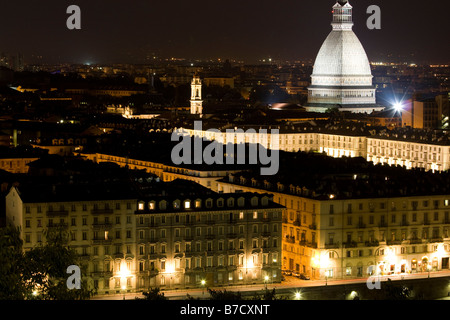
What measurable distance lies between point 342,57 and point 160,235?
267 ft

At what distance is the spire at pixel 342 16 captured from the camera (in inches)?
4963

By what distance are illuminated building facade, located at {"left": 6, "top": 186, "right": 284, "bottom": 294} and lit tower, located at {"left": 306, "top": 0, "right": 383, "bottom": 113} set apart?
76409 millimetres

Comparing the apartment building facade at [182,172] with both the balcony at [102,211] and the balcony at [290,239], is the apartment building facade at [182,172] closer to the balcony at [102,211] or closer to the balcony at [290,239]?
the balcony at [290,239]

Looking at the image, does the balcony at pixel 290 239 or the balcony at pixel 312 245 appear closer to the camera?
the balcony at pixel 312 245

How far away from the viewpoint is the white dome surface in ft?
410

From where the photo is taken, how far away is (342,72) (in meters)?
124

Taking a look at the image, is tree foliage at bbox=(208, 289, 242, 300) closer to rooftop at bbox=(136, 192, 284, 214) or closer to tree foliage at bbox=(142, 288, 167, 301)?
tree foliage at bbox=(142, 288, 167, 301)

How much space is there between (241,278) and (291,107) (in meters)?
77.5

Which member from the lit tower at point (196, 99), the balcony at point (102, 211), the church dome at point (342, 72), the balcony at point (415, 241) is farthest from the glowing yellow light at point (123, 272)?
the church dome at point (342, 72)

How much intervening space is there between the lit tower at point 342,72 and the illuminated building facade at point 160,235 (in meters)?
76.4

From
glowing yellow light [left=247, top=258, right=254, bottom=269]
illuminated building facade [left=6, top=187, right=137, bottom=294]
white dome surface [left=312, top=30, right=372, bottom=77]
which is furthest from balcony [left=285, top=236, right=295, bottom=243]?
white dome surface [left=312, top=30, right=372, bottom=77]

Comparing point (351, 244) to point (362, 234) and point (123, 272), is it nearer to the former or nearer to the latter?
point (362, 234)

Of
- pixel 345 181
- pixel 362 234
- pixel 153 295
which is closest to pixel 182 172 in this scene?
pixel 345 181
